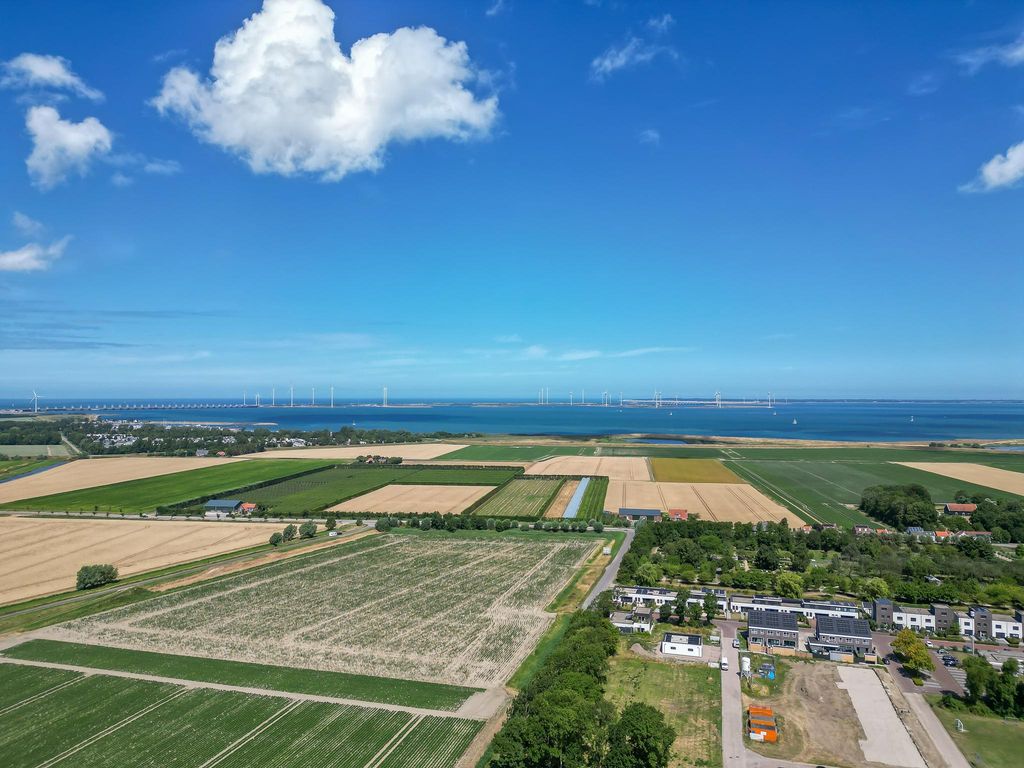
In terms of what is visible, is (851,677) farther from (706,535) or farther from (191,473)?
(191,473)

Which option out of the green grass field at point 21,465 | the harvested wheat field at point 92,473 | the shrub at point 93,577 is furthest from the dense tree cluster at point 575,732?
the green grass field at point 21,465

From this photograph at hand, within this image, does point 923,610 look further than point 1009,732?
Yes

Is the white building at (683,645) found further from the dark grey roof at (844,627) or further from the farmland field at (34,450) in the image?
the farmland field at (34,450)

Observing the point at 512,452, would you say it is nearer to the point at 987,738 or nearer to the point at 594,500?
the point at 594,500

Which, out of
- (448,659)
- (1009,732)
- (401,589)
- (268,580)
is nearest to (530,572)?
(401,589)

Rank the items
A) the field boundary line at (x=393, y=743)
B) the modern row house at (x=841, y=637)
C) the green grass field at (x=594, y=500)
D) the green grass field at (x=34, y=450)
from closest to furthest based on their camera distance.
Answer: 1. the field boundary line at (x=393, y=743)
2. the modern row house at (x=841, y=637)
3. the green grass field at (x=594, y=500)
4. the green grass field at (x=34, y=450)
